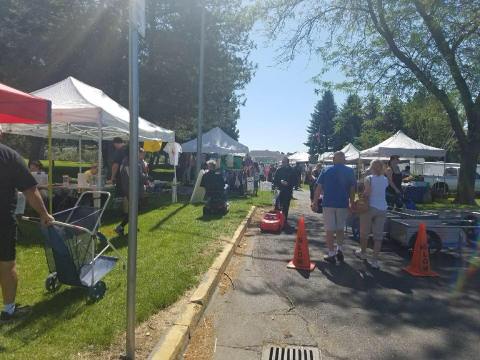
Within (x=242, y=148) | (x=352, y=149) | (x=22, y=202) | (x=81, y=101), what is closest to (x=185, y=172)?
(x=242, y=148)

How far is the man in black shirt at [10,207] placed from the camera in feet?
14.3

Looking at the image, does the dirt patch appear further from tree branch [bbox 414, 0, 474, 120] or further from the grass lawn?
tree branch [bbox 414, 0, 474, 120]

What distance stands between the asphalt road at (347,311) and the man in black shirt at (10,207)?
198 cm

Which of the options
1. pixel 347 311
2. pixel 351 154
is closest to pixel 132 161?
pixel 347 311

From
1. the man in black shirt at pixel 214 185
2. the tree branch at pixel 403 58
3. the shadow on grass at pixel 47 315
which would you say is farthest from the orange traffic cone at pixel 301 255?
the tree branch at pixel 403 58

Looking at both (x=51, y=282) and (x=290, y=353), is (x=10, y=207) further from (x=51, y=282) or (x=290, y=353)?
(x=290, y=353)

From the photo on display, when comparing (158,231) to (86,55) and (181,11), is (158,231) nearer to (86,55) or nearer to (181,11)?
(86,55)

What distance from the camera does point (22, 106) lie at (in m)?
6.55

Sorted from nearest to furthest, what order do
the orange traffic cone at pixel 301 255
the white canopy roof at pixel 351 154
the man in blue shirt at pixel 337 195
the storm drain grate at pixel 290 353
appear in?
the storm drain grate at pixel 290 353
the orange traffic cone at pixel 301 255
the man in blue shirt at pixel 337 195
the white canopy roof at pixel 351 154

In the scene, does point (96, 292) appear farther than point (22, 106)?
No

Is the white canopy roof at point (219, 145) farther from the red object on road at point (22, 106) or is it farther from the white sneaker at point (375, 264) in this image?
the red object on road at point (22, 106)

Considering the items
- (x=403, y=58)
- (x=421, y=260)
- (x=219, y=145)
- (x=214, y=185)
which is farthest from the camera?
(x=219, y=145)

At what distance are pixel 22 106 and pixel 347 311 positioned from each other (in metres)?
5.01

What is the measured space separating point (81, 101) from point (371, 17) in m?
11.7
